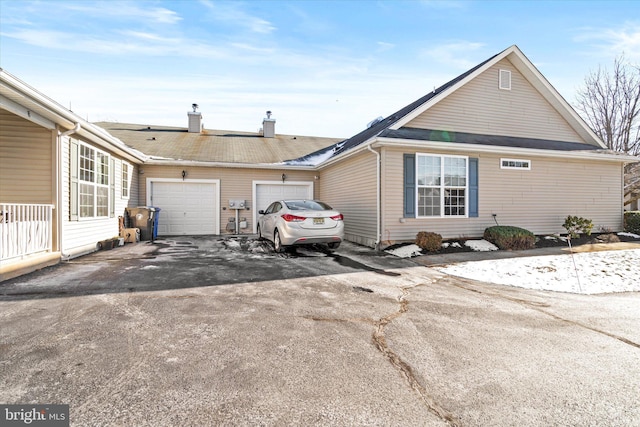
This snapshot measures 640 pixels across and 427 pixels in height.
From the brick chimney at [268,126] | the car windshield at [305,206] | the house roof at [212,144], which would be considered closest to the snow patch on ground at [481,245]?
the car windshield at [305,206]

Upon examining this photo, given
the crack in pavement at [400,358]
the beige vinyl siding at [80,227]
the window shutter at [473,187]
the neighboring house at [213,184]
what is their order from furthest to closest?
the neighboring house at [213,184], the window shutter at [473,187], the beige vinyl siding at [80,227], the crack in pavement at [400,358]

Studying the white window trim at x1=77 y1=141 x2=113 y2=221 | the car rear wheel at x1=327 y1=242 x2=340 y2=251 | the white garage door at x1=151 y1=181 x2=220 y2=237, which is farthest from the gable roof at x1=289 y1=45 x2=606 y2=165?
the white window trim at x1=77 y1=141 x2=113 y2=221

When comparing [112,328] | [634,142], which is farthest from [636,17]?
[112,328]

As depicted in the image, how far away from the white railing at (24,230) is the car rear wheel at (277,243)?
4625 millimetres

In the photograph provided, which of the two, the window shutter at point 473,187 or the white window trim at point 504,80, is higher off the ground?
the white window trim at point 504,80

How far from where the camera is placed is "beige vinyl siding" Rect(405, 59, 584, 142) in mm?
10281

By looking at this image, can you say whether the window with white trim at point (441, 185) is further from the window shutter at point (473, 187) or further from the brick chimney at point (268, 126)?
the brick chimney at point (268, 126)

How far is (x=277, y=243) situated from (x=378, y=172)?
3.41 m

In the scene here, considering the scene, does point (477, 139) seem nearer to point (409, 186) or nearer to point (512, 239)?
point (409, 186)

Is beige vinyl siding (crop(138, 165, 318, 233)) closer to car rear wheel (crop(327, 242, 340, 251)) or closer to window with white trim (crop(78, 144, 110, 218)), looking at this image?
window with white trim (crop(78, 144, 110, 218))

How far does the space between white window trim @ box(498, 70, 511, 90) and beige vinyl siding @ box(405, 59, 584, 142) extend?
113 millimetres

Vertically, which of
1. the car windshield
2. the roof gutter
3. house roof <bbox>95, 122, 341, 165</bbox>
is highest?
house roof <bbox>95, 122, 341, 165</bbox>

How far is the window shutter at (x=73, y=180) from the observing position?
273 inches

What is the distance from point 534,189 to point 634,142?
13969 mm
